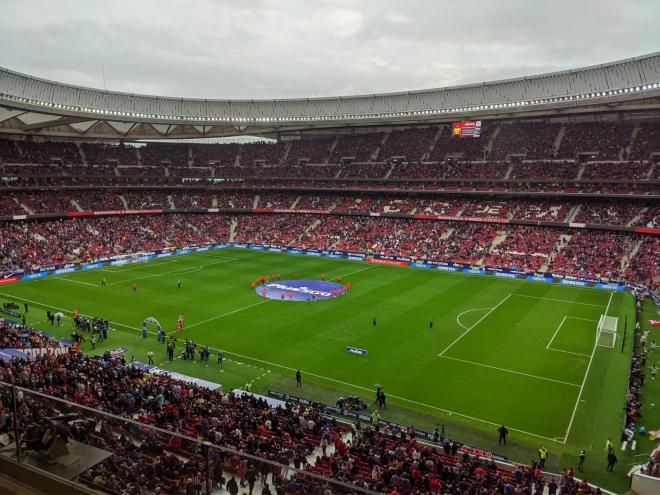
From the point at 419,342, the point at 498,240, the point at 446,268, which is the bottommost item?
the point at 419,342

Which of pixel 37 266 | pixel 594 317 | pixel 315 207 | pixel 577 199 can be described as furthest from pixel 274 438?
pixel 315 207

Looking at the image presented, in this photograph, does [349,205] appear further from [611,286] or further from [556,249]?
[611,286]

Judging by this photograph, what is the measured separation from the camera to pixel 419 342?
3309 cm

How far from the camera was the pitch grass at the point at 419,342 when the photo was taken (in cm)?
2359

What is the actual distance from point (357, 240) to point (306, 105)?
2582 centimetres

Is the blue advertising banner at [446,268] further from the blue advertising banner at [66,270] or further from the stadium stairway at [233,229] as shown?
the blue advertising banner at [66,270]

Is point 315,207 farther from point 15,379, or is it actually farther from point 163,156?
point 15,379

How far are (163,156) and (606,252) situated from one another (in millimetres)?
71061

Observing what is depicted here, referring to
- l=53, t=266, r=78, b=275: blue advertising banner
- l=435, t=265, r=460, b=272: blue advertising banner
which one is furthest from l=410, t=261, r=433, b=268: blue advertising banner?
l=53, t=266, r=78, b=275: blue advertising banner

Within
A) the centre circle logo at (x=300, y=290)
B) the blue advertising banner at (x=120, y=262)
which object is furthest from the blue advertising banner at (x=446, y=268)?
the blue advertising banner at (x=120, y=262)

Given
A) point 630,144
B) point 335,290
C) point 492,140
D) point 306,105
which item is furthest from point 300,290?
point 630,144

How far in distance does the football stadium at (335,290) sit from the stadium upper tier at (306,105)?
339 mm

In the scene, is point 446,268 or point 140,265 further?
point 446,268

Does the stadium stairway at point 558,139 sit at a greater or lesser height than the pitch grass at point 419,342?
greater
